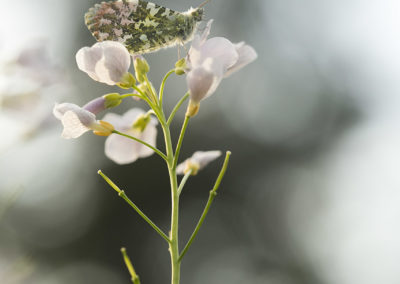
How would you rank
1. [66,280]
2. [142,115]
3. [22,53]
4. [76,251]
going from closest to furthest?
1. [142,115]
2. [22,53]
3. [66,280]
4. [76,251]

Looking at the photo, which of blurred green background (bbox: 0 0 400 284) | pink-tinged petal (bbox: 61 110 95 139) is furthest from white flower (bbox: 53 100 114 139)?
blurred green background (bbox: 0 0 400 284)

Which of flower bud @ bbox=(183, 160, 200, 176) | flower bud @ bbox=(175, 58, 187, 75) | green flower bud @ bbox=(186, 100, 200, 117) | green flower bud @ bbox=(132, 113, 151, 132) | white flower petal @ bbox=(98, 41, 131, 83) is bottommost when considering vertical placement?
flower bud @ bbox=(183, 160, 200, 176)

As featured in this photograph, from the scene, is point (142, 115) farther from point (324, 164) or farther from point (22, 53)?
point (324, 164)

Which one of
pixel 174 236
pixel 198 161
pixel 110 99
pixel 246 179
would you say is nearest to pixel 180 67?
pixel 110 99

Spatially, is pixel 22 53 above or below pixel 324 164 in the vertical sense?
below

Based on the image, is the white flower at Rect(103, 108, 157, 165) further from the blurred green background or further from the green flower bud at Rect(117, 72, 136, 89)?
the blurred green background

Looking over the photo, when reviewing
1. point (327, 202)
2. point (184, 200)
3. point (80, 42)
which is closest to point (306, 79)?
point (327, 202)

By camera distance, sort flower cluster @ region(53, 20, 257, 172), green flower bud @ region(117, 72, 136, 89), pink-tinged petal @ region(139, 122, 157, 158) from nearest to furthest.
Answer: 1. flower cluster @ region(53, 20, 257, 172)
2. green flower bud @ region(117, 72, 136, 89)
3. pink-tinged petal @ region(139, 122, 157, 158)
